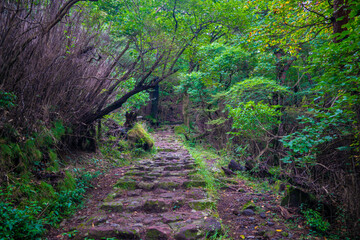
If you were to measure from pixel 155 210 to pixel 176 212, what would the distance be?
40cm

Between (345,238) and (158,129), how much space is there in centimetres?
1317

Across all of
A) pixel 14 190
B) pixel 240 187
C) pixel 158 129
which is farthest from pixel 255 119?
pixel 158 129

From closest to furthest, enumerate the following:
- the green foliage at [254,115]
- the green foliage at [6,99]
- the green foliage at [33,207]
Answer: the green foliage at [33,207] < the green foliage at [6,99] < the green foliage at [254,115]

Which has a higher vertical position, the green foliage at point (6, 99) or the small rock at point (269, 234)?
the green foliage at point (6, 99)

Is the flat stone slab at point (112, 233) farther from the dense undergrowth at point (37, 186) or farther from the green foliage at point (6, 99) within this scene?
the green foliage at point (6, 99)

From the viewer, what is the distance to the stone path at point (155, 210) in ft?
9.13

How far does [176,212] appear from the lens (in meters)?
3.39

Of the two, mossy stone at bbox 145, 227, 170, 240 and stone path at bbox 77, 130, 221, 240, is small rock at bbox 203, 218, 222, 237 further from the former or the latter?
mossy stone at bbox 145, 227, 170, 240

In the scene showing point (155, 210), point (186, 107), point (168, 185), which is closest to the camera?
point (155, 210)

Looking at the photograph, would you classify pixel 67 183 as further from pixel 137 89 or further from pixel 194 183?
pixel 137 89

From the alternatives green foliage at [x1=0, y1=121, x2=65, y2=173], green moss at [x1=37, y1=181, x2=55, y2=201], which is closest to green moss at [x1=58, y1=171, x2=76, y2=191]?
green moss at [x1=37, y1=181, x2=55, y2=201]

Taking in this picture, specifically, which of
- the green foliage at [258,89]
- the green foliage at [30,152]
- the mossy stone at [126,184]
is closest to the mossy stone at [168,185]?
the mossy stone at [126,184]

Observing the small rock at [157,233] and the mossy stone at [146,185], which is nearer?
the small rock at [157,233]

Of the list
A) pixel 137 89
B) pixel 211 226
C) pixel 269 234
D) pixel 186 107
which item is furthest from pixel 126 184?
pixel 186 107
